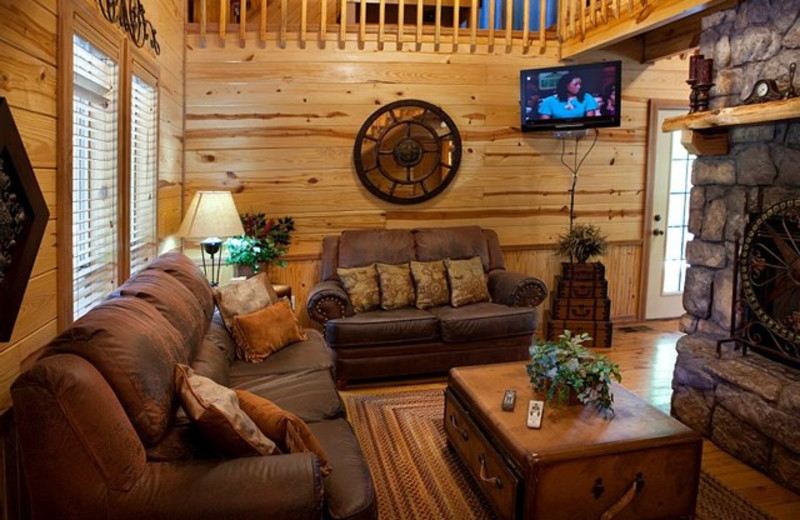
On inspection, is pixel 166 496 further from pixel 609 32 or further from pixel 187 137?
pixel 609 32

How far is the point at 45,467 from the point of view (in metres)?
1.51

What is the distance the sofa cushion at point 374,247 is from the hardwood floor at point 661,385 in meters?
0.94

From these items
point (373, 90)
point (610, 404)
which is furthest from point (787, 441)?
point (373, 90)

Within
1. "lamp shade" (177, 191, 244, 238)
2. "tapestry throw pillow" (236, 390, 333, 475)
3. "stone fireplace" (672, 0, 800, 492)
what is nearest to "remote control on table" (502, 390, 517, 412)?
"tapestry throw pillow" (236, 390, 333, 475)

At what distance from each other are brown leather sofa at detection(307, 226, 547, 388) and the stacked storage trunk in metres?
0.77

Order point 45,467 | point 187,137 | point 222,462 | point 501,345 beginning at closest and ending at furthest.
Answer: point 45,467
point 222,462
point 501,345
point 187,137

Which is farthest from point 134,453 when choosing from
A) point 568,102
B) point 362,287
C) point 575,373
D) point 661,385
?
point 568,102

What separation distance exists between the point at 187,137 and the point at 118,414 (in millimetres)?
3540

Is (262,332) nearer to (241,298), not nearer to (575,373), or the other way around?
(241,298)

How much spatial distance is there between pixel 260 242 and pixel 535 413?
273cm

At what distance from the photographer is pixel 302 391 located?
268 cm

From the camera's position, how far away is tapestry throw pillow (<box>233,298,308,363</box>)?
3205mm

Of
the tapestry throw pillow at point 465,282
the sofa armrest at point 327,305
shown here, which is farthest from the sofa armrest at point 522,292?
the sofa armrest at point 327,305

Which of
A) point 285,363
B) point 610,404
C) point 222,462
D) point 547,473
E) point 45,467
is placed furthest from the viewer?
point 285,363
